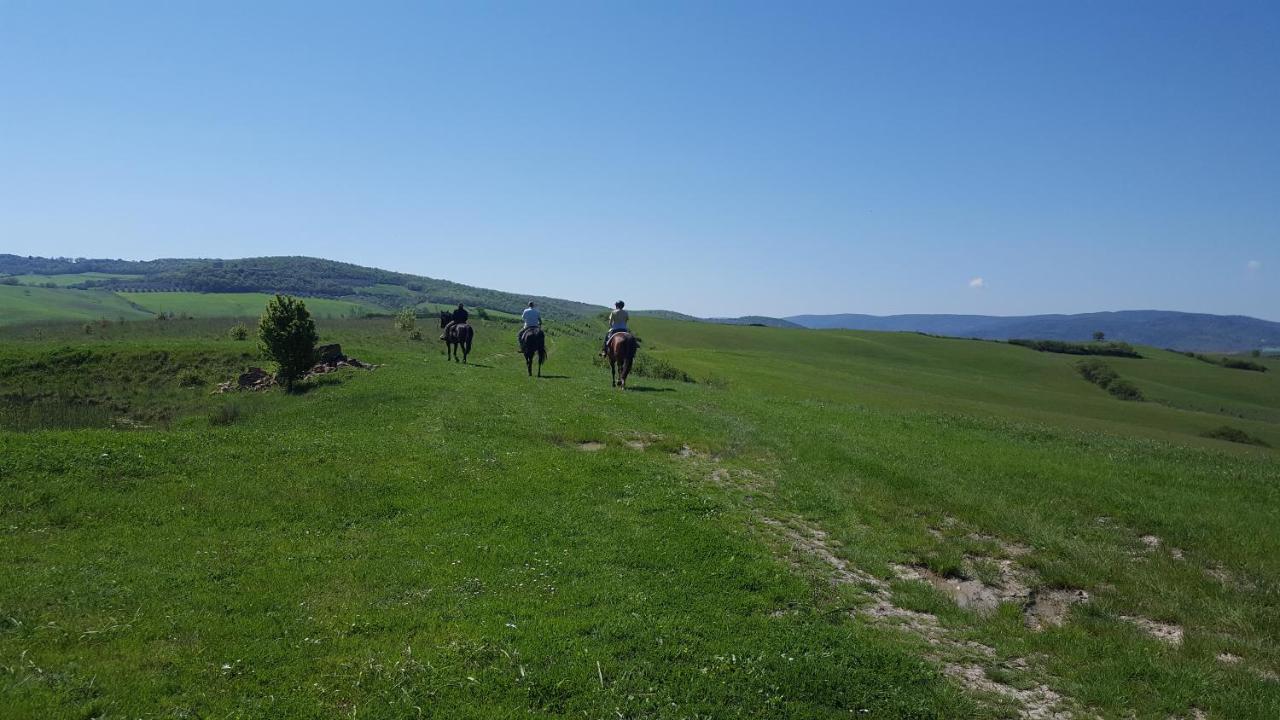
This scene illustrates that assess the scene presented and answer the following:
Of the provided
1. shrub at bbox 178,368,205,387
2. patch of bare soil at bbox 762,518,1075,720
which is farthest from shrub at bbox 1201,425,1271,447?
shrub at bbox 178,368,205,387

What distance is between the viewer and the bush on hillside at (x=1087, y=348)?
11694 cm

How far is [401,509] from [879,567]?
8.35 meters

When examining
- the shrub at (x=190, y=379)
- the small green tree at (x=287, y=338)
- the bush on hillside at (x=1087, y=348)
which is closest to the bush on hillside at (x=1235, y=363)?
the bush on hillside at (x=1087, y=348)

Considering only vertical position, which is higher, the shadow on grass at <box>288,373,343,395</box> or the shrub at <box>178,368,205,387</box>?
the shadow on grass at <box>288,373,343,395</box>

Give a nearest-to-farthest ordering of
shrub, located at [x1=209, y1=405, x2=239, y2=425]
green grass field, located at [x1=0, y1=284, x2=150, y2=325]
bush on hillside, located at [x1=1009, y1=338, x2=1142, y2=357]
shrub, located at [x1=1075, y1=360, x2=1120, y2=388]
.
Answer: shrub, located at [x1=209, y1=405, x2=239, y2=425], shrub, located at [x1=1075, y1=360, x2=1120, y2=388], green grass field, located at [x1=0, y1=284, x2=150, y2=325], bush on hillside, located at [x1=1009, y1=338, x2=1142, y2=357]

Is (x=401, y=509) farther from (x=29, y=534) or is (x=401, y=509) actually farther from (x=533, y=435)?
(x=533, y=435)

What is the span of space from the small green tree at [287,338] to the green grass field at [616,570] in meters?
6.20

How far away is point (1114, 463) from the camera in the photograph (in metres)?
17.7

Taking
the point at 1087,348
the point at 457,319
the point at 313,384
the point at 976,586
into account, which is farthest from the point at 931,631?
the point at 1087,348

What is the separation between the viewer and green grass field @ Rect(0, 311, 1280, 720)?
22.0ft

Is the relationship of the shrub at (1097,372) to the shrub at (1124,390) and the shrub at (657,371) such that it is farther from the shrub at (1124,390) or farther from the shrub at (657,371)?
the shrub at (657,371)

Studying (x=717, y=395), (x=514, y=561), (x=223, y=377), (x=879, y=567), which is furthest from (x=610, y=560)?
(x=223, y=377)

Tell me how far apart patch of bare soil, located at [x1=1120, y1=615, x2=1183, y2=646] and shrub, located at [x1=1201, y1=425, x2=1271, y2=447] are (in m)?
55.1

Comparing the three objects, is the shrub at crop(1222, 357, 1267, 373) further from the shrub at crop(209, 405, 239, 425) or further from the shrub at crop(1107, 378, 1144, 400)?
the shrub at crop(209, 405, 239, 425)
